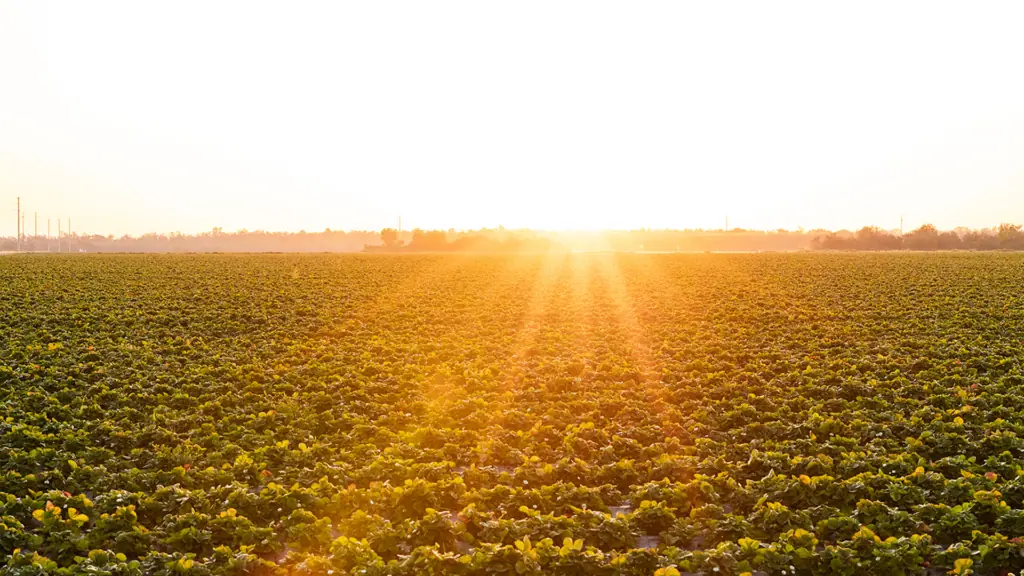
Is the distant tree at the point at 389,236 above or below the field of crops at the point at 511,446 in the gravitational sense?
above

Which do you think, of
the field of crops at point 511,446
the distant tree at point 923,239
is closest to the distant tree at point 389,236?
the distant tree at point 923,239

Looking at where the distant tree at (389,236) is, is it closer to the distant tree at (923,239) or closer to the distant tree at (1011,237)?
the distant tree at (923,239)

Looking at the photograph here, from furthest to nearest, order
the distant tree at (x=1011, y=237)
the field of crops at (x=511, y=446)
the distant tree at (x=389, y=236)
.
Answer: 1. the distant tree at (x=389, y=236)
2. the distant tree at (x=1011, y=237)
3. the field of crops at (x=511, y=446)

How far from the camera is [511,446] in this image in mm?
12578

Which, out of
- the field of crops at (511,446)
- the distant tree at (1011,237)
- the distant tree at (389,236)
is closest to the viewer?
the field of crops at (511,446)

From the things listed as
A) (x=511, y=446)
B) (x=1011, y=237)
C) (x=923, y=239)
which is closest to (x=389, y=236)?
(x=923, y=239)

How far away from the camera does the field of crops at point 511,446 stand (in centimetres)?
833

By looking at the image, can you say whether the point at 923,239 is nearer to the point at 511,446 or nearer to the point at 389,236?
the point at 389,236

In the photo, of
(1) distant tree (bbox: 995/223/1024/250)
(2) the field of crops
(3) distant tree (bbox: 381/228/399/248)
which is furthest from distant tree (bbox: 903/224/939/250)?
(2) the field of crops

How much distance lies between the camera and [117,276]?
50.5 meters

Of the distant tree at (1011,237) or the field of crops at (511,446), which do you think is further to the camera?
the distant tree at (1011,237)

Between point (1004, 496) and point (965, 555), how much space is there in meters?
2.42

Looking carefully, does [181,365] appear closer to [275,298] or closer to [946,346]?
[275,298]

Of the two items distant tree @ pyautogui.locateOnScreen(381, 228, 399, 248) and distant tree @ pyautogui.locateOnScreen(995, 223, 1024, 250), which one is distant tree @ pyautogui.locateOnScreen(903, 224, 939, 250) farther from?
distant tree @ pyautogui.locateOnScreen(381, 228, 399, 248)
